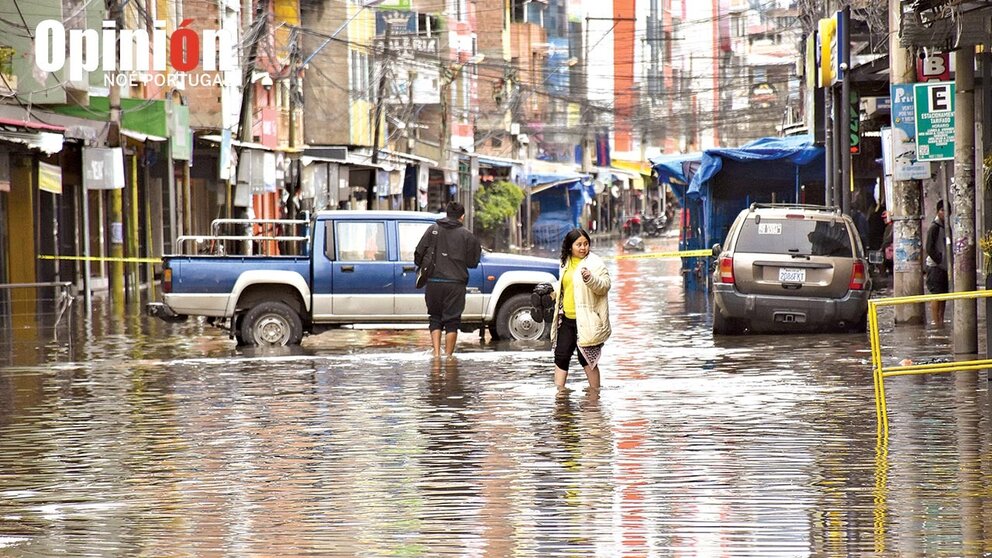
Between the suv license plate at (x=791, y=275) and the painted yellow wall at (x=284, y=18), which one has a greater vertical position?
the painted yellow wall at (x=284, y=18)

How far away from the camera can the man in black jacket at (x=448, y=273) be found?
19500mm

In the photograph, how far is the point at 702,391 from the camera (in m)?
15.4

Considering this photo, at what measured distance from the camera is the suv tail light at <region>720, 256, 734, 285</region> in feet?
71.7

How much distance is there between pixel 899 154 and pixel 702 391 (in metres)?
7.55

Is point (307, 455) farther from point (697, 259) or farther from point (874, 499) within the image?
point (697, 259)

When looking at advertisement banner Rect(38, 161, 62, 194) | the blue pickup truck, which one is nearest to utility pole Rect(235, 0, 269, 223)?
advertisement banner Rect(38, 161, 62, 194)

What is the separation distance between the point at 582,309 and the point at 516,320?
644 cm

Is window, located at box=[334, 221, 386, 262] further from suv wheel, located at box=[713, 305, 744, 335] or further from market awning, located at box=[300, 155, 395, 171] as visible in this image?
market awning, located at box=[300, 155, 395, 171]

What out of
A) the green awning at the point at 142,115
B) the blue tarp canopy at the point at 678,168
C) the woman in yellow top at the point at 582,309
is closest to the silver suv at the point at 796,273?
the woman in yellow top at the point at 582,309

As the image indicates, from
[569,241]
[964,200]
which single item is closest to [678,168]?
[964,200]

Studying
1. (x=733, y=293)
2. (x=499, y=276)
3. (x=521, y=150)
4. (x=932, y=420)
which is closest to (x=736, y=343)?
(x=733, y=293)

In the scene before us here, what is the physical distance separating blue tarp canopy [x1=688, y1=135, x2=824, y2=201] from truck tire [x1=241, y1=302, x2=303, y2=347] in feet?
51.1

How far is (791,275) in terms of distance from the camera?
71.3 feet

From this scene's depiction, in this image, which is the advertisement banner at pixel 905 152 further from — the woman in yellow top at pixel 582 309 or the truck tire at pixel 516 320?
the woman in yellow top at pixel 582 309
